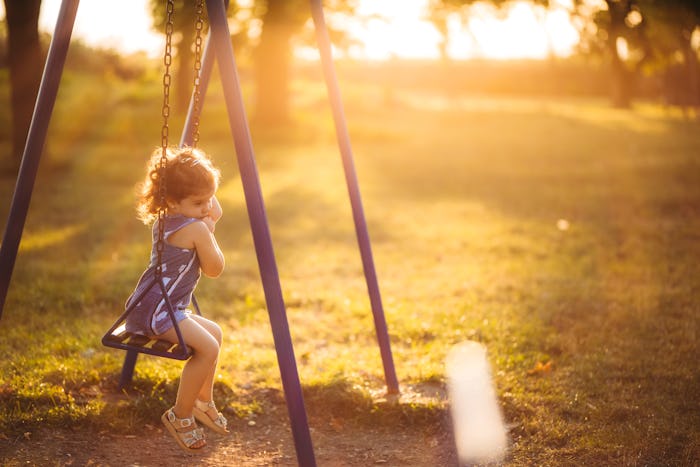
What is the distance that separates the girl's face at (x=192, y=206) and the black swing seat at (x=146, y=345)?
0.60 metres

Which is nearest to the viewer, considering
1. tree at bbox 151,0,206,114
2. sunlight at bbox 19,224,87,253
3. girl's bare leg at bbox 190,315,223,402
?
girl's bare leg at bbox 190,315,223,402

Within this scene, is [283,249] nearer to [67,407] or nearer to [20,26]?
[67,407]

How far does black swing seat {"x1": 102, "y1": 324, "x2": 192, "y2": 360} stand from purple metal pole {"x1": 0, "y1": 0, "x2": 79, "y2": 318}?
2.51 feet

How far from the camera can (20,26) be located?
11.2m

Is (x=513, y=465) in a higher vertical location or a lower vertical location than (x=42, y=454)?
lower

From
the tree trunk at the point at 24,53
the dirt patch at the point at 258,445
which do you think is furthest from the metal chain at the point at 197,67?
the tree trunk at the point at 24,53

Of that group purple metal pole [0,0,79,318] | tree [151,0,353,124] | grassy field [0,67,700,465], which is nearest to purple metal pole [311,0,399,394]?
grassy field [0,67,700,465]

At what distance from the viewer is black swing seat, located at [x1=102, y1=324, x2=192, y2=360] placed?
2.99 metres

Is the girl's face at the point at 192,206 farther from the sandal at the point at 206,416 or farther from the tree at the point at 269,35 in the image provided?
the tree at the point at 269,35

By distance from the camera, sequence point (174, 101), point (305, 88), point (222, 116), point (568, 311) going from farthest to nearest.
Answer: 1. point (305, 88)
2. point (174, 101)
3. point (222, 116)
4. point (568, 311)

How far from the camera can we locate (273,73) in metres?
20.9

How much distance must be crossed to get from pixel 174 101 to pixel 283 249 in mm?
23173

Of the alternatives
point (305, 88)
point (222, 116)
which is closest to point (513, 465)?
point (222, 116)

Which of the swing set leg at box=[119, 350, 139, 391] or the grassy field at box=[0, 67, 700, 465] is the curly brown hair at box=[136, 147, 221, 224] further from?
the grassy field at box=[0, 67, 700, 465]
